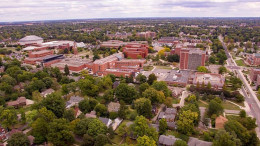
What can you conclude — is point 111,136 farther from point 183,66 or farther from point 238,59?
point 238,59

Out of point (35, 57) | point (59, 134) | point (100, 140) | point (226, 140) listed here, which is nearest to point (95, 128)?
point (100, 140)

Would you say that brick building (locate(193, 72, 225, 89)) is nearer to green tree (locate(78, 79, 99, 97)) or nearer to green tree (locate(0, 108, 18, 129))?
green tree (locate(78, 79, 99, 97))

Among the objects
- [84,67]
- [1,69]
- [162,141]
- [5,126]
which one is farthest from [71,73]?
[162,141]

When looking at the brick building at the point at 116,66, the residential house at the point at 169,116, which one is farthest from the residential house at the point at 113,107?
the brick building at the point at 116,66

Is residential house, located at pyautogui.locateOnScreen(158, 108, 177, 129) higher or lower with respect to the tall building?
lower

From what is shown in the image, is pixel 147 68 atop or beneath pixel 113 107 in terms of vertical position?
atop

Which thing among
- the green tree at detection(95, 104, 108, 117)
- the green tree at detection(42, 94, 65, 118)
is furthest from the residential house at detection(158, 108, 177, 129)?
the green tree at detection(42, 94, 65, 118)

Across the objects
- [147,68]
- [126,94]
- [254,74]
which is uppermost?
[254,74]

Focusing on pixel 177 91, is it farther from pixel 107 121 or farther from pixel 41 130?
pixel 41 130
